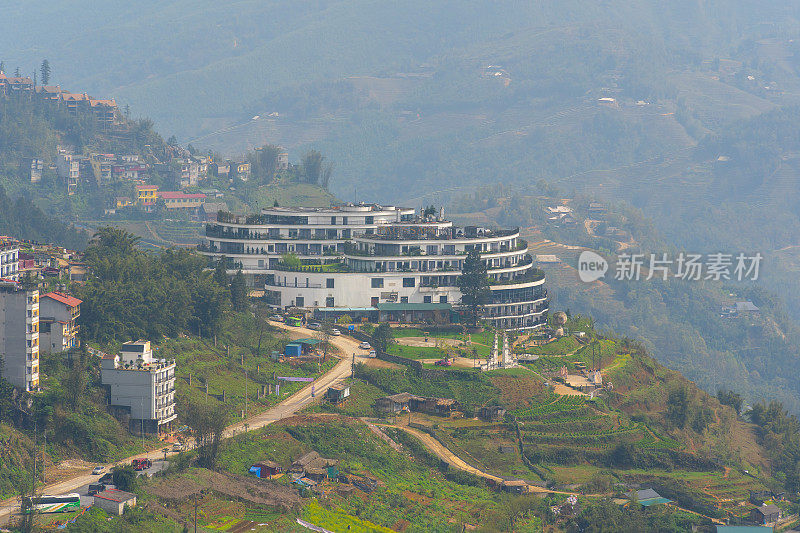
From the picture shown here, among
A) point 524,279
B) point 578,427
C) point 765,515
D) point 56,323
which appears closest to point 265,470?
point 56,323

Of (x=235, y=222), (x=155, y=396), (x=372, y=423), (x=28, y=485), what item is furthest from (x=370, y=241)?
(x=28, y=485)

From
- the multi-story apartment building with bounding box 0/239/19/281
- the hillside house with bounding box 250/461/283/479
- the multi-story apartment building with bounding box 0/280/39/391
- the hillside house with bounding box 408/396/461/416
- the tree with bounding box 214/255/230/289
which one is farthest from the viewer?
the tree with bounding box 214/255/230/289

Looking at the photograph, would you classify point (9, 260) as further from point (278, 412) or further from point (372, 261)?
point (278, 412)

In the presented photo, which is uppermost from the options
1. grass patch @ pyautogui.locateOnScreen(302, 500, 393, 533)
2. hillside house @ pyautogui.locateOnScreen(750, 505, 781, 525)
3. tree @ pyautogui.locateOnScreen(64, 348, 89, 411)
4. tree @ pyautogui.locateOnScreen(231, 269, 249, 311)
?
tree @ pyautogui.locateOnScreen(231, 269, 249, 311)

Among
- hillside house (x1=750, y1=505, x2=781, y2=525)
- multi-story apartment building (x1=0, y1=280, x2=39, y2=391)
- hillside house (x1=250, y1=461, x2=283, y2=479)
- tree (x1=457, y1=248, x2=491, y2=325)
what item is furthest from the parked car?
tree (x1=457, y1=248, x2=491, y2=325)

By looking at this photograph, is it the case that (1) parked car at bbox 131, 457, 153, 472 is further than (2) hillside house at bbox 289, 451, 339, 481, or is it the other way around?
(2) hillside house at bbox 289, 451, 339, 481

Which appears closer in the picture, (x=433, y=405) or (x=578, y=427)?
(x=578, y=427)

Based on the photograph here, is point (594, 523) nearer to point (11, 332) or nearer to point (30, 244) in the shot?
point (11, 332)

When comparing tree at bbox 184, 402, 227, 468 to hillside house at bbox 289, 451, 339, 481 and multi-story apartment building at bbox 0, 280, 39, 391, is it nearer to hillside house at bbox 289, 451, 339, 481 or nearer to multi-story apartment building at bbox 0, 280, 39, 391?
hillside house at bbox 289, 451, 339, 481
